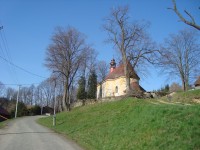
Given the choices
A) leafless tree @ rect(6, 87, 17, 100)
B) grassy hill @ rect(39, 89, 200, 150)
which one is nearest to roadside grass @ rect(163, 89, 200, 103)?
grassy hill @ rect(39, 89, 200, 150)

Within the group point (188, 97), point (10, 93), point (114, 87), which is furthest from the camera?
point (10, 93)

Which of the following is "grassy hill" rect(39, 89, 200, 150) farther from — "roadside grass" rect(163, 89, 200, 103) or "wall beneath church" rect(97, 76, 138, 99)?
"wall beneath church" rect(97, 76, 138, 99)

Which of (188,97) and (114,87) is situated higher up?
(114,87)

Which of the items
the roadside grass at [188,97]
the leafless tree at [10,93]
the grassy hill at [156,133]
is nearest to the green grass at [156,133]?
the grassy hill at [156,133]

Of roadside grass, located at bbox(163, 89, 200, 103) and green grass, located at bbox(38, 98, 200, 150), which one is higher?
roadside grass, located at bbox(163, 89, 200, 103)

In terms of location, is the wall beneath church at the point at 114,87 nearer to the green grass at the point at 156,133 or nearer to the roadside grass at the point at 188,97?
the roadside grass at the point at 188,97

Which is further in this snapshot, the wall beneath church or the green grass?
the wall beneath church

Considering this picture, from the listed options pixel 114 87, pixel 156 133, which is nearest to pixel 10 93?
pixel 114 87

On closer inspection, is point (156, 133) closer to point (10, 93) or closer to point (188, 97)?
point (188, 97)

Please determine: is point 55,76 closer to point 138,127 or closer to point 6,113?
point 6,113

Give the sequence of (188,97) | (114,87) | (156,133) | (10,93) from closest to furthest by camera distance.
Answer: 1. (156,133)
2. (188,97)
3. (114,87)
4. (10,93)

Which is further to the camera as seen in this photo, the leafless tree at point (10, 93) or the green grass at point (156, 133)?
the leafless tree at point (10, 93)

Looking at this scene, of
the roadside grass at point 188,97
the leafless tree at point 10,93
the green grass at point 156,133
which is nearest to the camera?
the green grass at point 156,133

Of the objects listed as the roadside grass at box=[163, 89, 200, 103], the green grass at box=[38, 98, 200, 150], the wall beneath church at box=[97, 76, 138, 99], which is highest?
the wall beneath church at box=[97, 76, 138, 99]
